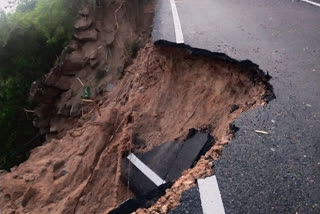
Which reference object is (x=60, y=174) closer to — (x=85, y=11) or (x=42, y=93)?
(x=42, y=93)

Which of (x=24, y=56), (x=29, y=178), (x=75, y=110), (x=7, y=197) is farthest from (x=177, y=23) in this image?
(x=7, y=197)

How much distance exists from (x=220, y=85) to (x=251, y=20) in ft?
9.10

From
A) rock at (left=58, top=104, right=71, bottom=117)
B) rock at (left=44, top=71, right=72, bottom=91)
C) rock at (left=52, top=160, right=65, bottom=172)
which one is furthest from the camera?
rock at (left=44, top=71, right=72, bottom=91)

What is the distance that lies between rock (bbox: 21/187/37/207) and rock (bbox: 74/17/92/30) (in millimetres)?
4314

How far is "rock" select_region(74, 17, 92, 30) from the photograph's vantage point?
25.1 ft

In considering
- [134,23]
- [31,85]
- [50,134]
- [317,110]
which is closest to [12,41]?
[31,85]

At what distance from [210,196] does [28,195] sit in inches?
160

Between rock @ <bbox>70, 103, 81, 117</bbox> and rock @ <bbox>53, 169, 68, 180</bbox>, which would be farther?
rock @ <bbox>70, 103, 81, 117</bbox>

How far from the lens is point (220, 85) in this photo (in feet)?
15.8

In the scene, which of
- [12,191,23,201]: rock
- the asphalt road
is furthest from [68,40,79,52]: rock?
[12,191,23,201]: rock

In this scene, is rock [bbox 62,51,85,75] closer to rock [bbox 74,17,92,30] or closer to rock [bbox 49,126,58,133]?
rock [bbox 74,17,92,30]

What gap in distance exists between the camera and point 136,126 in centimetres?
512

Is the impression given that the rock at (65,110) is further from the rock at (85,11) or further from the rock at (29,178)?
the rock at (85,11)

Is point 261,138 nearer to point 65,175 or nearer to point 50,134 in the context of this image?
point 65,175
